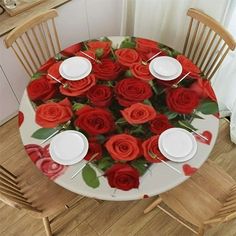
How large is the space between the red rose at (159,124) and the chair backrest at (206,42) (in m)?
0.57

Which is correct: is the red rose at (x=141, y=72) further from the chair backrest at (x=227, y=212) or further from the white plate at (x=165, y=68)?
the chair backrest at (x=227, y=212)

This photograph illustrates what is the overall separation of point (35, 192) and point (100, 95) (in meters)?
0.56

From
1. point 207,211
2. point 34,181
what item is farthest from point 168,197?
point 34,181

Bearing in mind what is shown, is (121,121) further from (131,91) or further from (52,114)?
(52,114)

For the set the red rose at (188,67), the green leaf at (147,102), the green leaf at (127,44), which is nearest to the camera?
the green leaf at (147,102)

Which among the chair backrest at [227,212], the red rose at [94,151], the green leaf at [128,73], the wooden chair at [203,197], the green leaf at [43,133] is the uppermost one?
the green leaf at [128,73]

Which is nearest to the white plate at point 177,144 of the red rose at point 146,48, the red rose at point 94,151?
the red rose at point 94,151

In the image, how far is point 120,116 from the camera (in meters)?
1.25

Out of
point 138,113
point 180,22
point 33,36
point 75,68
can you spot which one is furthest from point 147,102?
point 33,36

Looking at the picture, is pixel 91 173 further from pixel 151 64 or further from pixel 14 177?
pixel 151 64

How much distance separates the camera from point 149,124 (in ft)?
4.02

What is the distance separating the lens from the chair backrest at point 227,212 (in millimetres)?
1067

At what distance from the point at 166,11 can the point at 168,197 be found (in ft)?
3.81

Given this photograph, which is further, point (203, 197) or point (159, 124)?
point (203, 197)
